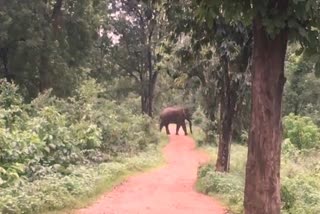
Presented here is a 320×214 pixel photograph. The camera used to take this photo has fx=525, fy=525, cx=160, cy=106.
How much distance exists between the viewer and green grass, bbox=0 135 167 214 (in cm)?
905

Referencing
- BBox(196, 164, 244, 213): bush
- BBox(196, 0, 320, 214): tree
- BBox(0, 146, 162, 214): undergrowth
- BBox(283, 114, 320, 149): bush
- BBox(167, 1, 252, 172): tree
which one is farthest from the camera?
BBox(283, 114, 320, 149): bush

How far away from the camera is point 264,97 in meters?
5.32

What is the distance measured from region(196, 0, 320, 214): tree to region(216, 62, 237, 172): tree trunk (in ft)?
33.1

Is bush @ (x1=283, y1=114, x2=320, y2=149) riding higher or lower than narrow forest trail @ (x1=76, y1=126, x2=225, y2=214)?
higher

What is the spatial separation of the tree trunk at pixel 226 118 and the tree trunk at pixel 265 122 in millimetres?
10084

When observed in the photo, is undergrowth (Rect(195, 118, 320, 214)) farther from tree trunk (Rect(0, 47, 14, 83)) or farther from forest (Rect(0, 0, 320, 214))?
tree trunk (Rect(0, 47, 14, 83))

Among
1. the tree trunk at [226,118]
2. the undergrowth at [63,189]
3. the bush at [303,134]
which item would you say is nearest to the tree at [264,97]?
the undergrowth at [63,189]

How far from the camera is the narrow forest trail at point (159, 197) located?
10797mm

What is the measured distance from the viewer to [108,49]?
38.4 m

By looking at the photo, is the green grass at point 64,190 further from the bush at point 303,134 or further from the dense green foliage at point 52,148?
the bush at point 303,134

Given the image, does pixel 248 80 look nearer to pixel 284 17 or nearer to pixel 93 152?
pixel 93 152

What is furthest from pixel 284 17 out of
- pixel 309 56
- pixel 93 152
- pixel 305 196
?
pixel 93 152

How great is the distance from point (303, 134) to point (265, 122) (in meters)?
21.2

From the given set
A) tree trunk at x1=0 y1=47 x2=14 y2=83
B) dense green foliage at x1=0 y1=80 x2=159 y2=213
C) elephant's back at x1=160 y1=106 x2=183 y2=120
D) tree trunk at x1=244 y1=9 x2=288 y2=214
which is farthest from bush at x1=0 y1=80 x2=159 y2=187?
elephant's back at x1=160 y1=106 x2=183 y2=120
